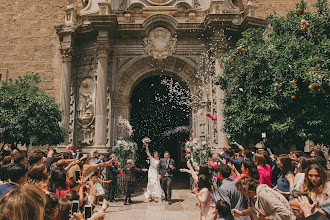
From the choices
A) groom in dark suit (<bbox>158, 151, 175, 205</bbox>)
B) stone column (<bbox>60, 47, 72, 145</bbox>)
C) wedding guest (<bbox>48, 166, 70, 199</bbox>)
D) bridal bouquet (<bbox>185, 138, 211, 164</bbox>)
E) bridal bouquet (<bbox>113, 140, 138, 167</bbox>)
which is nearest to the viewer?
wedding guest (<bbox>48, 166, 70, 199</bbox>)

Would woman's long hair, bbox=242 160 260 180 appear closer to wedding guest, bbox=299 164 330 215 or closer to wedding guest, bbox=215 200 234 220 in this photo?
wedding guest, bbox=299 164 330 215

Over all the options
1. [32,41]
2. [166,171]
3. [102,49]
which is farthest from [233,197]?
[32,41]

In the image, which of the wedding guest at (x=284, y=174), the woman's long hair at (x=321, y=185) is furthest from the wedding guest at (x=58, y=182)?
the wedding guest at (x=284, y=174)

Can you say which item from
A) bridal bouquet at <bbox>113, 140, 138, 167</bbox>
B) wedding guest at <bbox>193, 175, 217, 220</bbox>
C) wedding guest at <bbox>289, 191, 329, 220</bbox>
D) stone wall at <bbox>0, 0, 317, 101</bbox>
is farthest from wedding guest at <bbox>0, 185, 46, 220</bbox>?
stone wall at <bbox>0, 0, 317, 101</bbox>

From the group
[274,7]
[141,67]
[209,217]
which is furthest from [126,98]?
[274,7]

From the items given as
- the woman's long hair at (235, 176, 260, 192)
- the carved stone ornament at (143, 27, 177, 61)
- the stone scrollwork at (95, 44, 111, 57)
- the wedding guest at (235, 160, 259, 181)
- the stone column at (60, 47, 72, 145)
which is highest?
the carved stone ornament at (143, 27, 177, 61)

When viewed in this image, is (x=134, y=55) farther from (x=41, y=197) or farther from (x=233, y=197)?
(x=41, y=197)

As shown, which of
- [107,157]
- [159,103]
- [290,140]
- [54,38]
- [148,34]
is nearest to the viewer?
[290,140]

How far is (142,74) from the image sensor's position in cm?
1204

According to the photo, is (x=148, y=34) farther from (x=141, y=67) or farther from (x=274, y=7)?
(x=274, y=7)

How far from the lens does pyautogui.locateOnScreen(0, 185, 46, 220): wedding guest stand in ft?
4.84

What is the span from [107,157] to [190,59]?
239 inches

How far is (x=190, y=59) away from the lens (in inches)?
465

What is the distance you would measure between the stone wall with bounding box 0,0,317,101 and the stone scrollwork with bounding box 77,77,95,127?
113 inches
